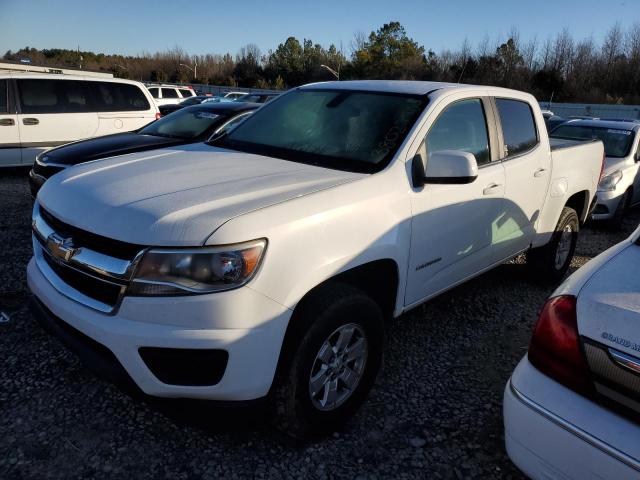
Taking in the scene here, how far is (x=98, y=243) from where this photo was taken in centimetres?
204

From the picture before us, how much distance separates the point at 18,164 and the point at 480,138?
301 inches

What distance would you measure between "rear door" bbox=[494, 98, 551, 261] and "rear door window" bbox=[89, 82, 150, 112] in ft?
23.8

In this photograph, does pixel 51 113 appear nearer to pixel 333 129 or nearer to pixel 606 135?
pixel 333 129

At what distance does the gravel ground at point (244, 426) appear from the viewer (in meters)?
2.23

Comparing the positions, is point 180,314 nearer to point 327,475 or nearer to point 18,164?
point 327,475

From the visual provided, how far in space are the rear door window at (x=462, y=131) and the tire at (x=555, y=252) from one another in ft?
5.02

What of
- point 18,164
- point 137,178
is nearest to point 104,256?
point 137,178

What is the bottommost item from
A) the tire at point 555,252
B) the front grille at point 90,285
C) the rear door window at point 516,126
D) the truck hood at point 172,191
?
the tire at point 555,252

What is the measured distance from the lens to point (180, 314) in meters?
1.86

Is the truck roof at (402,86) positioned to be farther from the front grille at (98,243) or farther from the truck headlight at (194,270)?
the front grille at (98,243)

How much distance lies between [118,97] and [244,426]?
27.1ft

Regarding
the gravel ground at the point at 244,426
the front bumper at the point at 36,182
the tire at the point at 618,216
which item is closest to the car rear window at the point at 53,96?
the front bumper at the point at 36,182

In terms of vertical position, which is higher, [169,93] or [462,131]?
[169,93]


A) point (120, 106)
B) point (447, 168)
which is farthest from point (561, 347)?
point (120, 106)
